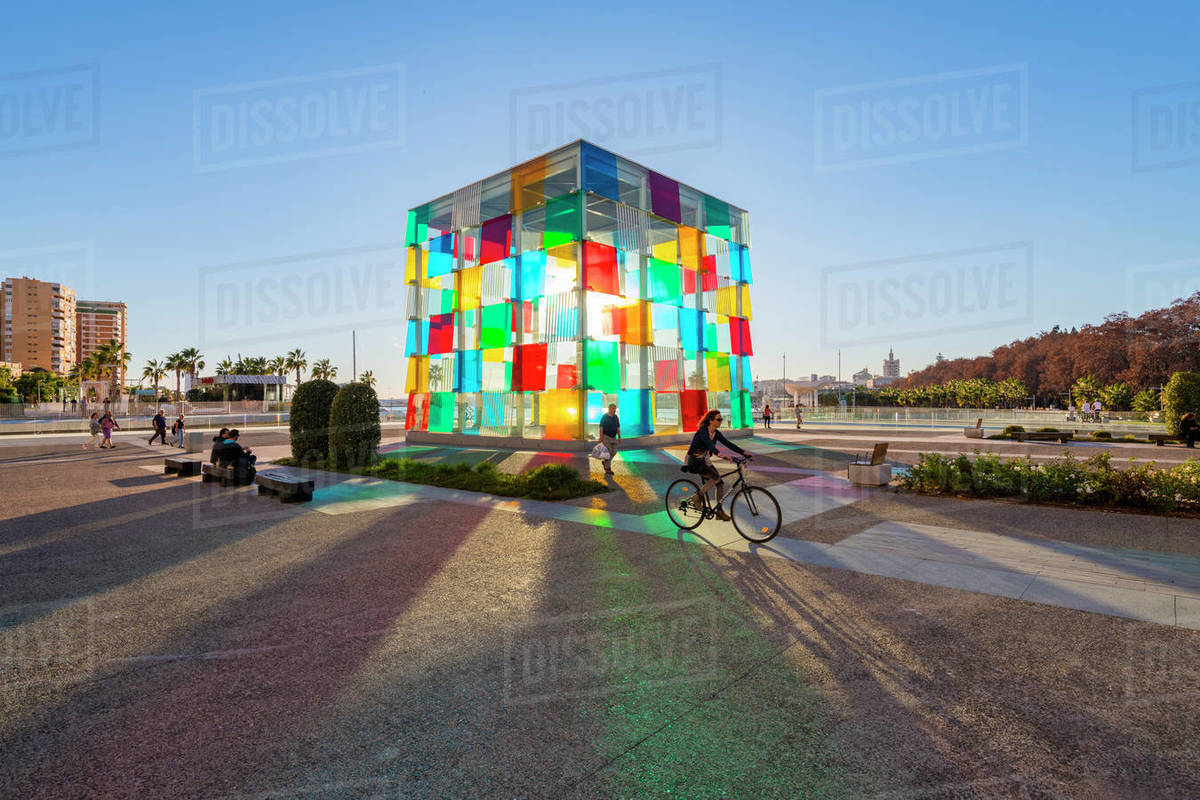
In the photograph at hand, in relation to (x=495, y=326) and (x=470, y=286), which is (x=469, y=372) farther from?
(x=470, y=286)

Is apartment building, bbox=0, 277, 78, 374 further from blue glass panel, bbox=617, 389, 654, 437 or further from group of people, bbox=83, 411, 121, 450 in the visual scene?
blue glass panel, bbox=617, 389, 654, 437

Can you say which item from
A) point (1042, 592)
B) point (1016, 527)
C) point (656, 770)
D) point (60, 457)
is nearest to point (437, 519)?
point (656, 770)

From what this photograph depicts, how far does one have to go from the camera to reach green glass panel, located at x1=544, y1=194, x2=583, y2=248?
80.4 ft

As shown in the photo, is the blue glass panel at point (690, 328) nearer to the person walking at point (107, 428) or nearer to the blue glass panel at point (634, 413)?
the blue glass panel at point (634, 413)

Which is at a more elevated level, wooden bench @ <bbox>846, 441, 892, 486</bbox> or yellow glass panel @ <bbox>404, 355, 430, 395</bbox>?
yellow glass panel @ <bbox>404, 355, 430, 395</bbox>

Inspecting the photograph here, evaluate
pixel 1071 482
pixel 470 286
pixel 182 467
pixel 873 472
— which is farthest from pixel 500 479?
pixel 470 286

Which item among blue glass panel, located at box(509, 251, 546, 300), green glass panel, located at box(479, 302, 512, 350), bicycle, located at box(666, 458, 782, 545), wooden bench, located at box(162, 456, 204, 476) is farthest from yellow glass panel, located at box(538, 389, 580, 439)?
bicycle, located at box(666, 458, 782, 545)

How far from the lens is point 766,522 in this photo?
8.73 meters

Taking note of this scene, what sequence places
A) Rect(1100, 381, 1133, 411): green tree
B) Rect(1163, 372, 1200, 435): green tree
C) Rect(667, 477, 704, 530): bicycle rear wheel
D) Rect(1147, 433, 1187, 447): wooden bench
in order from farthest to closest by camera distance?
Rect(1100, 381, 1133, 411): green tree < Rect(1163, 372, 1200, 435): green tree < Rect(1147, 433, 1187, 447): wooden bench < Rect(667, 477, 704, 530): bicycle rear wheel

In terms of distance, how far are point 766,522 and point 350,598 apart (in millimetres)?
5734

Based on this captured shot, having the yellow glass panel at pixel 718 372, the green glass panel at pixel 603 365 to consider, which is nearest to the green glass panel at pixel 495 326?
the green glass panel at pixel 603 365

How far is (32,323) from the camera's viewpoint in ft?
541

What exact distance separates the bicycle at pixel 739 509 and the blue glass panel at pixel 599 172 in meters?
18.0

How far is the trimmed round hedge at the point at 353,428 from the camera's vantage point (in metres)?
18.7
